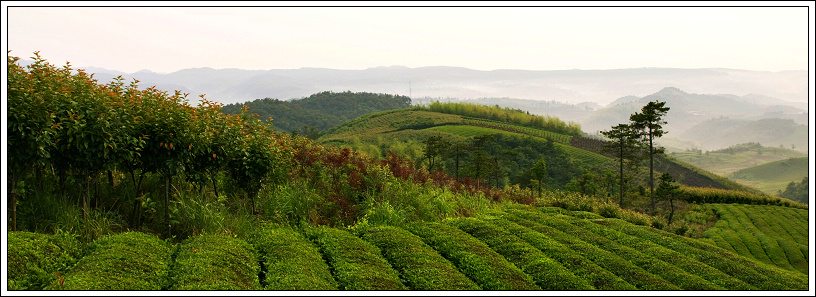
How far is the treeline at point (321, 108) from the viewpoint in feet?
365

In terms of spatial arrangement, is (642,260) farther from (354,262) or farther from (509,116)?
(509,116)

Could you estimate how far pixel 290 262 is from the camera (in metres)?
4.98

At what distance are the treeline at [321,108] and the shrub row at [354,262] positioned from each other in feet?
298

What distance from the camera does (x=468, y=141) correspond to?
6694 cm

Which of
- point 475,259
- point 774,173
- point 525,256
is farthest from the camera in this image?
point 774,173

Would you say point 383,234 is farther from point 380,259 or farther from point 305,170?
point 305,170

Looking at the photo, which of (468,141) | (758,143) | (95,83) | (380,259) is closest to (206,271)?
(380,259)

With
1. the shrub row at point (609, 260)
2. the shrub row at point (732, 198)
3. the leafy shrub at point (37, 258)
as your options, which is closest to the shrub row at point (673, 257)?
the shrub row at point (609, 260)

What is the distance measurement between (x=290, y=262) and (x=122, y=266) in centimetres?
173

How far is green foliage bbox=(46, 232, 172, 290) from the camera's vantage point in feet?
12.9

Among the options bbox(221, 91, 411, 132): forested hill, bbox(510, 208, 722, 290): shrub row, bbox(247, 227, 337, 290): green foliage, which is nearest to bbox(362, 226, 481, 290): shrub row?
bbox(247, 227, 337, 290): green foliage

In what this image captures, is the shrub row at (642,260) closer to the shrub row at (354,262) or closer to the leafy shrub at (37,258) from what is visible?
the shrub row at (354,262)

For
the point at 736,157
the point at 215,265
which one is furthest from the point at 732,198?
the point at 736,157

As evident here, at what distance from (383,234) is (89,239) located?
13.4ft
